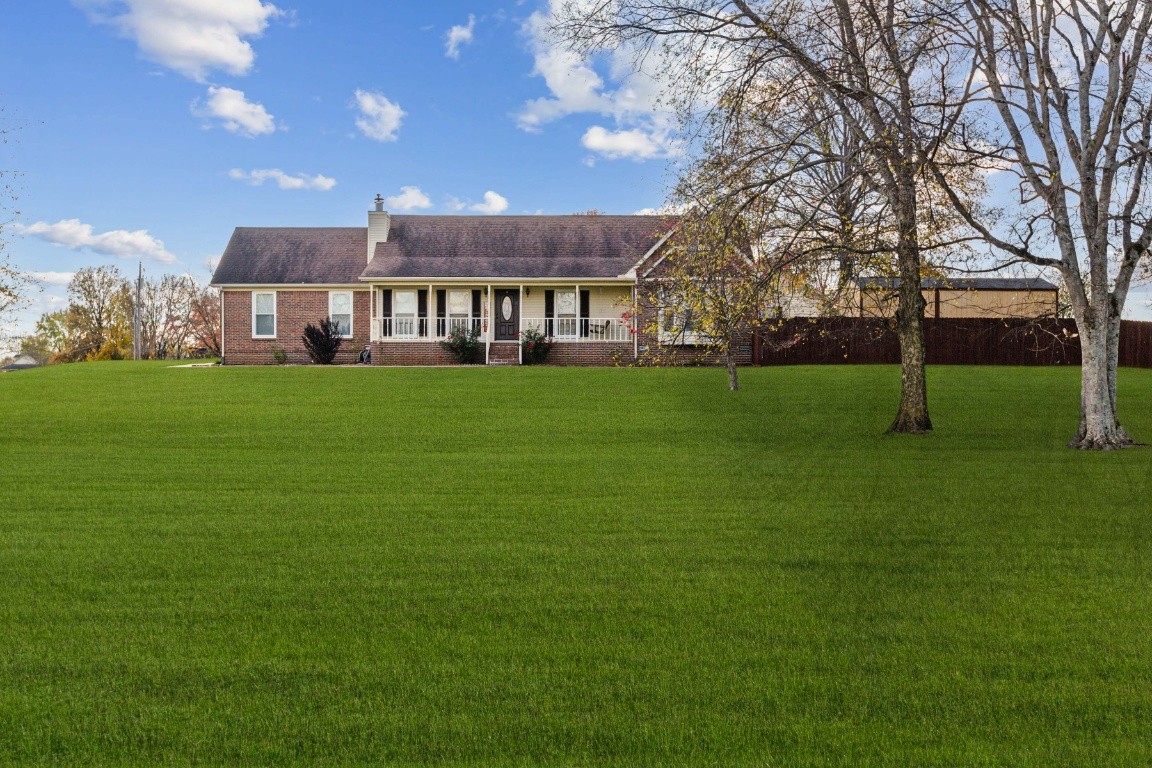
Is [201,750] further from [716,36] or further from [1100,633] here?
[716,36]

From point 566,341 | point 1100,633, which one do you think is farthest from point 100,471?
point 566,341

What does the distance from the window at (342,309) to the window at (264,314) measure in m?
2.13

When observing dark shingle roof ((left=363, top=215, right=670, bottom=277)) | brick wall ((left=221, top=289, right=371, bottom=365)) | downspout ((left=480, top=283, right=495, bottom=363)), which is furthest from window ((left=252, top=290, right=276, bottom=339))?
downspout ((left=480, top=283, right=495, bottom=363))

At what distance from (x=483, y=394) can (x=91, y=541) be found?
560 inches

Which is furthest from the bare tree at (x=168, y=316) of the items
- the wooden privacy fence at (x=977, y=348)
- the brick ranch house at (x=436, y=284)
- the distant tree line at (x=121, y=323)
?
the wooden privacy fence at (x=977, y=348)

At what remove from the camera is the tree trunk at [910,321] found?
15133 mm

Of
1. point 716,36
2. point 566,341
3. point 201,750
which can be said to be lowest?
point 201,750

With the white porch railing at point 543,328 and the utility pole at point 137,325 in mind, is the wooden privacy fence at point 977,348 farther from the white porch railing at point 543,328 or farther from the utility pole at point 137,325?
the utility pole at point 137,325

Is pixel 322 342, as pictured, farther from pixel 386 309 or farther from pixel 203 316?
pixel 203 316

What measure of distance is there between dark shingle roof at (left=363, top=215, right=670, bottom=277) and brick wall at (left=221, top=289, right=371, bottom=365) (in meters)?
2.30

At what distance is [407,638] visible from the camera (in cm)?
562

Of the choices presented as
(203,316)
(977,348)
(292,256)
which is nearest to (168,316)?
(203,316)

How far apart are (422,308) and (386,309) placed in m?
1.30

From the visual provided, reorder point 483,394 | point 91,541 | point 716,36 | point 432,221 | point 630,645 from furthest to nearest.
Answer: point 432,221, point 483,394, point 716,36, point 91,541, point 630,645
